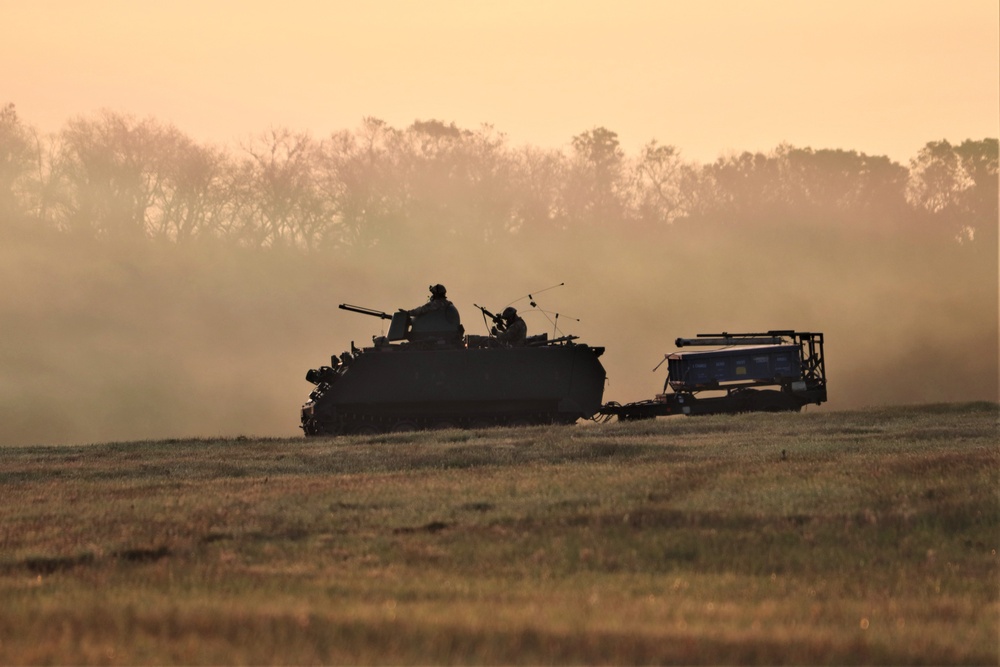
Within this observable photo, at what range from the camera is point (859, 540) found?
16.8 m

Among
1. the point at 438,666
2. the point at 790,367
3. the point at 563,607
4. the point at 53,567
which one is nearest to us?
the point at 438,666

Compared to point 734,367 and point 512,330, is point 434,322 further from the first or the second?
point 734,367

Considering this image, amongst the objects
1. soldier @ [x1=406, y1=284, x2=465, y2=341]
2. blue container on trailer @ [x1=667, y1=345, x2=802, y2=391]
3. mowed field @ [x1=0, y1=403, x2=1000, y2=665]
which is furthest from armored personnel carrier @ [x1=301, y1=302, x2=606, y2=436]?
mowed field @ [x1=0, y1=403, x2=1000, y2=665]

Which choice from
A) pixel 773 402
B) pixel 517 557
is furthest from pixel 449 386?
pixel 517 557

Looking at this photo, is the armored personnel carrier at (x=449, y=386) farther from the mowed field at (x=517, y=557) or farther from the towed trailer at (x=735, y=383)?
the mowed field at (x=517, y=557)

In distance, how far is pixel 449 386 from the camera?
41531 mm

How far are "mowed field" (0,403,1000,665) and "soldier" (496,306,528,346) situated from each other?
42.0ft

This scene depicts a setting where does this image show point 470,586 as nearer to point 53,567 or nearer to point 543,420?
point 53,567

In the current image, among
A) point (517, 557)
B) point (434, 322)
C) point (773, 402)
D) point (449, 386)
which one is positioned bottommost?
point (517, 557)

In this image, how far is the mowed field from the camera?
1089 centimetres

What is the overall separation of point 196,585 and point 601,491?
851cm

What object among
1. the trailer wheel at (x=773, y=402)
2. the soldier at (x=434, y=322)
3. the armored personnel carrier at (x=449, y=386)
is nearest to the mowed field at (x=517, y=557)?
the armored personnel carrier at (x=449, y=386)

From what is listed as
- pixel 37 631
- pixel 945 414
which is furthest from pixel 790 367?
pixel 37 631

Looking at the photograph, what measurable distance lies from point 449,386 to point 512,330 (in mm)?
2617
